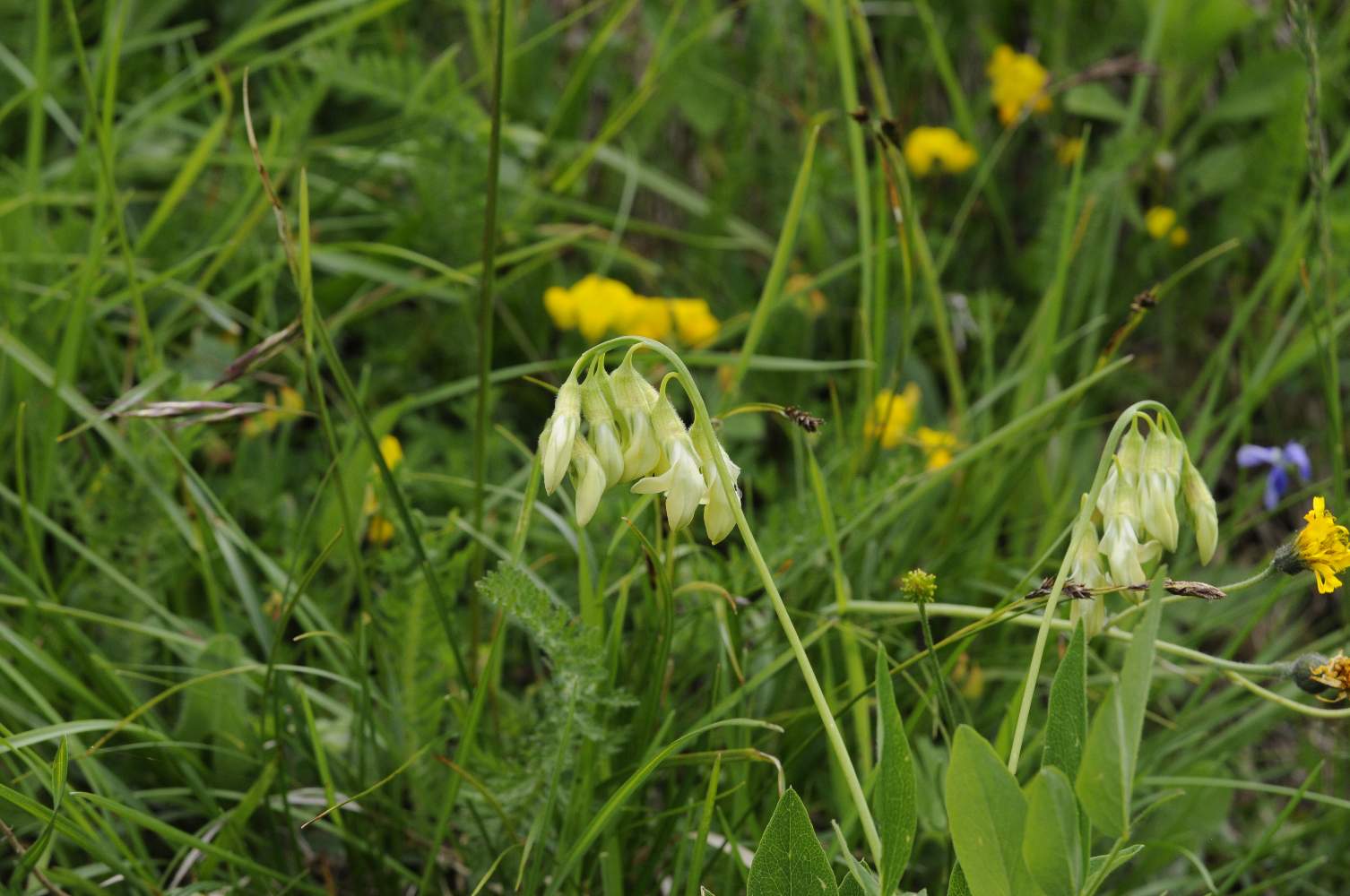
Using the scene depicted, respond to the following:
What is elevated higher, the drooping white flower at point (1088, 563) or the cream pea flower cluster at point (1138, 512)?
the cream pea flower cluster at point (1138, 512)

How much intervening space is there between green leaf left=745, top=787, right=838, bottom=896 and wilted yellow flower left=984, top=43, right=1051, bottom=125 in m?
2.11

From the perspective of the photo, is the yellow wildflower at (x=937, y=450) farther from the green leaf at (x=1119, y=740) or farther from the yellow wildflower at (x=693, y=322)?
the green leaf at (x=1119, y=740)

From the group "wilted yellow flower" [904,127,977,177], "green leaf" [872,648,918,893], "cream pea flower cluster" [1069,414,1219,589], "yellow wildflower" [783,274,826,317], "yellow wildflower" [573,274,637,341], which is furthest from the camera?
"wilted yellow flower" [904,127,977,177]

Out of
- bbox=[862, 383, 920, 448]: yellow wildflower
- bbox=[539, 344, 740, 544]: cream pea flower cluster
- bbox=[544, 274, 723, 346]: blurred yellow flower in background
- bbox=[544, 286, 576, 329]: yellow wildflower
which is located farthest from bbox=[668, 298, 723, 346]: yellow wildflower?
A: bbox=[539, 344, 740, 544]: cream pea flower cluster

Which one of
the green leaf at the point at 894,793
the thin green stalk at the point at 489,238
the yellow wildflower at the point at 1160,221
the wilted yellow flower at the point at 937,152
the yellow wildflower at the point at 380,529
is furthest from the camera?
the wilted yellow flower at the point at 937,152

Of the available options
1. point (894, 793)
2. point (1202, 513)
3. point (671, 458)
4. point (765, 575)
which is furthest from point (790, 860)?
point (1202, 513)

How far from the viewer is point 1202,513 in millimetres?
1060

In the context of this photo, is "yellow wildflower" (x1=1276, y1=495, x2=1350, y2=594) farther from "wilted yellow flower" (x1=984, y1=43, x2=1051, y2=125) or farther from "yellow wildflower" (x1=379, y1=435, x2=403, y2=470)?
"wilted yellow flower" (x1=984, y1=43, x2=1051, y2=125)

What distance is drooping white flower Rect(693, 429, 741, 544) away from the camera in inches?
39.2

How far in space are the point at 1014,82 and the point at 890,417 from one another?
4.03 ft

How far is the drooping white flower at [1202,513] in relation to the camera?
1.06 metres

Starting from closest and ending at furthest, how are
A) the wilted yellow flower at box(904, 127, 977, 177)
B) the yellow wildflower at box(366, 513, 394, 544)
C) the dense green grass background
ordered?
the dense green grass background < the yellow wildflower at box(366, 513, 394, 544) < the wilted yellow flower at box(904, 127, 977, 177)

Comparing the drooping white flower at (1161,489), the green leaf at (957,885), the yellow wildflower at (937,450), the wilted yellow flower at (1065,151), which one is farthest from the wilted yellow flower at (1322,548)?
the wilted yellow flower at (1065,151)

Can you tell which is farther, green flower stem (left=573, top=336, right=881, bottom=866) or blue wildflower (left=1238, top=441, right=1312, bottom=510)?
blue wildflower (left=1238, top=441, right=1312, bottom=510)
